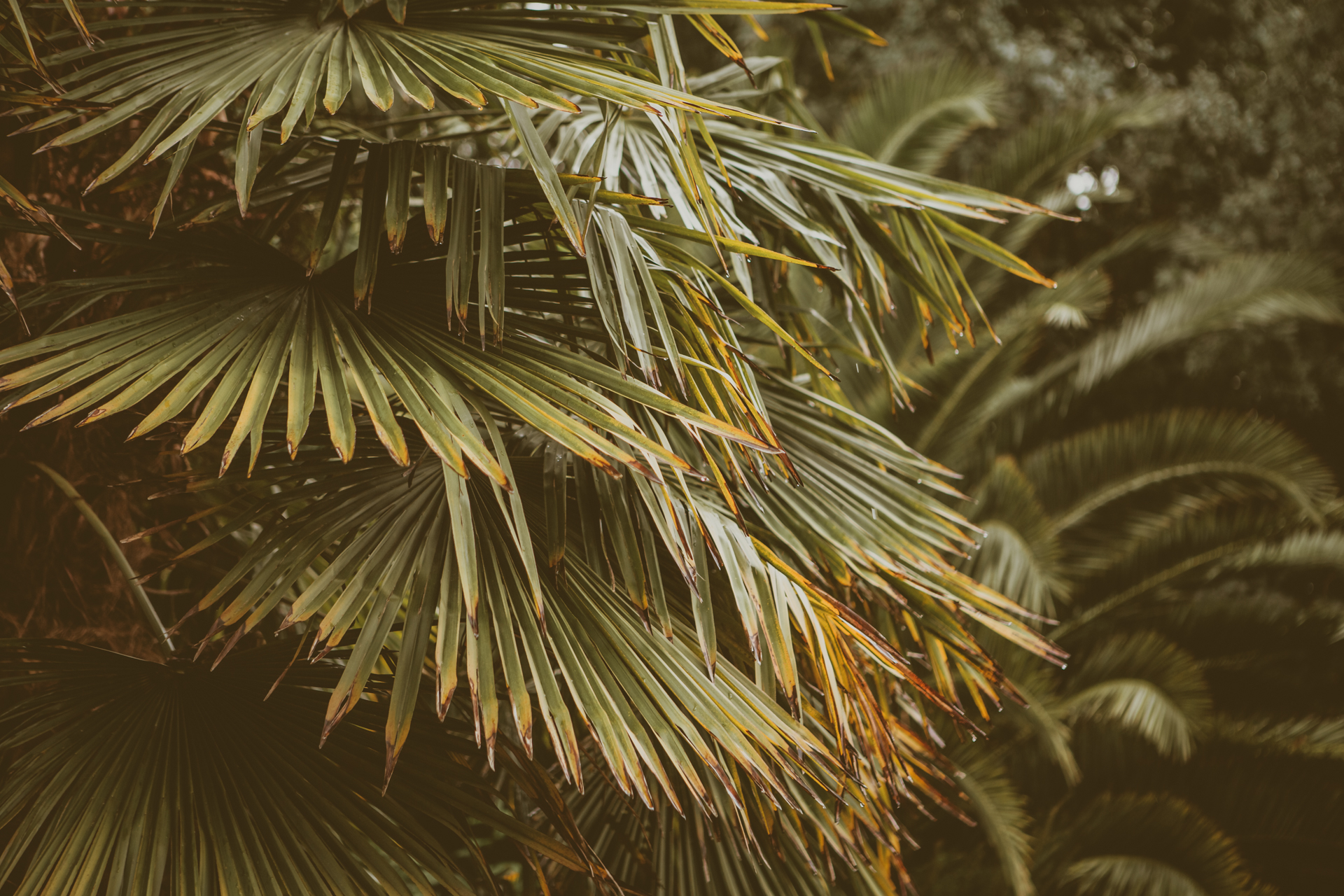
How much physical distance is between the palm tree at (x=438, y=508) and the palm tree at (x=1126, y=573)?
2298 millimetres

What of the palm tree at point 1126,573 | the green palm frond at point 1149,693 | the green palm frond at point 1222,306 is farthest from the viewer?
the green palm frond at point 1222,306

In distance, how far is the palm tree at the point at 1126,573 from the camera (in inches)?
137

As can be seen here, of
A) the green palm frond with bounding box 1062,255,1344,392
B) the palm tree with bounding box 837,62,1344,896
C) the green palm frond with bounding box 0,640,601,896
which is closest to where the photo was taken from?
the green palm frond with bounding box 0,640,601,896

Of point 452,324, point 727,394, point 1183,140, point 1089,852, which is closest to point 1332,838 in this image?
point 1089,852

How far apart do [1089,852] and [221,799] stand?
3513mm

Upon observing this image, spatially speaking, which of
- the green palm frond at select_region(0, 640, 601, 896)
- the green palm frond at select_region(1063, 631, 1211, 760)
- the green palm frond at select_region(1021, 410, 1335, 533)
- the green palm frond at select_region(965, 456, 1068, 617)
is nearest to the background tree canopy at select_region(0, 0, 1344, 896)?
the green palm frond at select_region(0, 640, 601, 896)

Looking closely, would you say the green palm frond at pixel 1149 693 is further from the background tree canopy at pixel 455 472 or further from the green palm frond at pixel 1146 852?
the background tree canopy at pixel 455 472

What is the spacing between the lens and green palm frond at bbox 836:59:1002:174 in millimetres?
4520

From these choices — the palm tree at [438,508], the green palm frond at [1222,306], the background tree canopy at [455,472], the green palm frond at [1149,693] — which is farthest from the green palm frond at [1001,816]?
the green palm frond at [1222,306]

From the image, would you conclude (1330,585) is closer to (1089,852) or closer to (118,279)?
(1089,852)

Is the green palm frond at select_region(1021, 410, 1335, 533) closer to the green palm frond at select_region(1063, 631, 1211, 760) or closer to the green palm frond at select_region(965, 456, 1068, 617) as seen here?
the green palm frond at select_region(965, 456, 1068, 617)

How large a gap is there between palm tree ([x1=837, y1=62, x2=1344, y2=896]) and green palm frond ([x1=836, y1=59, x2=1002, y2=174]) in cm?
1

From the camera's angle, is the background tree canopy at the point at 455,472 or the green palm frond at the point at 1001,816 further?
the green palm frond at the point at 1001,816

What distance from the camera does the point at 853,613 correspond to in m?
1.33
